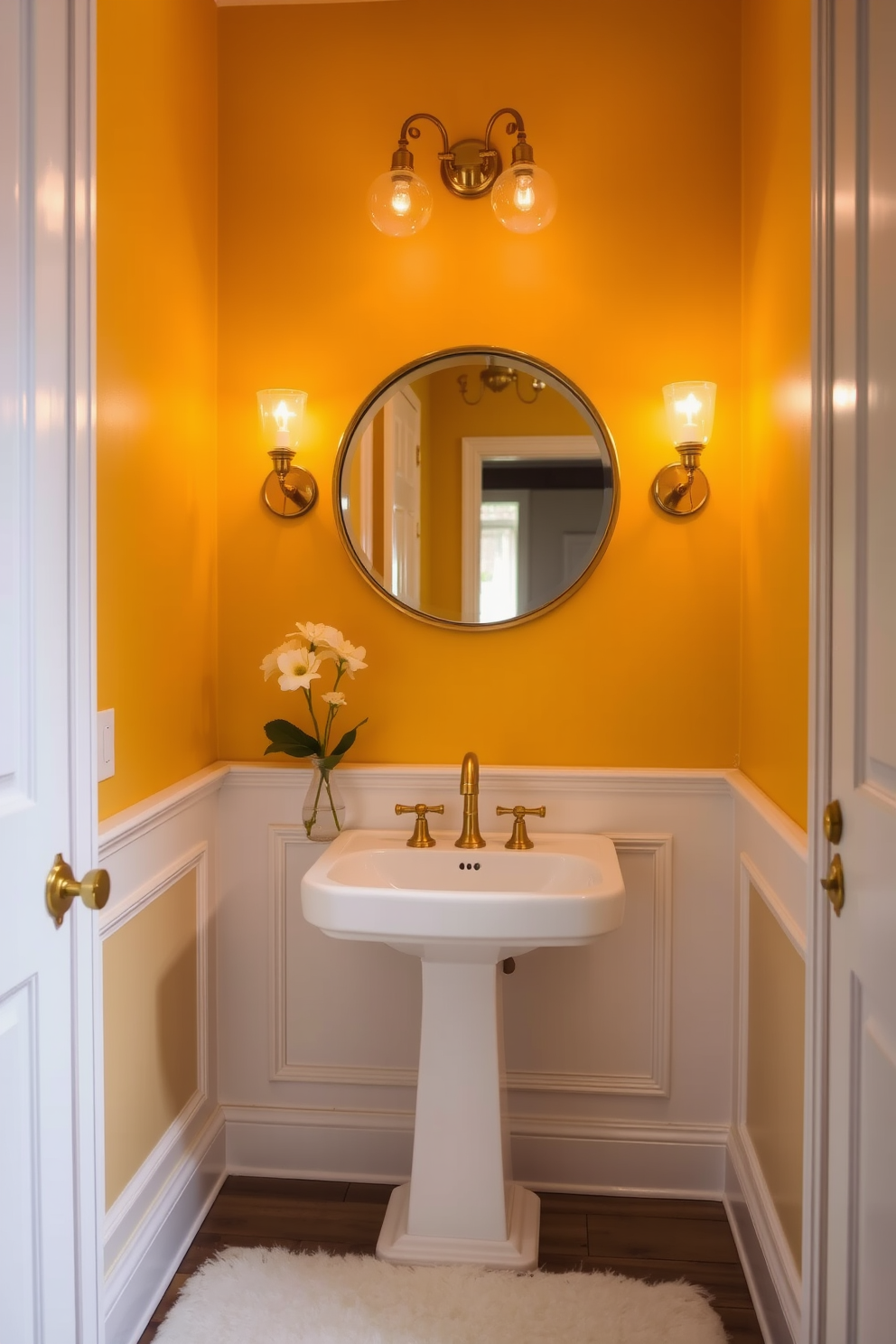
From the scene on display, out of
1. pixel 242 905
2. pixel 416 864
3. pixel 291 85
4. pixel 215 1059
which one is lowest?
pixel 215 1059

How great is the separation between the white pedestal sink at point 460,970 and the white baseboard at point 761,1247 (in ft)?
1.37

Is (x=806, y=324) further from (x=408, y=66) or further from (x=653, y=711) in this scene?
(x=408, y=66)

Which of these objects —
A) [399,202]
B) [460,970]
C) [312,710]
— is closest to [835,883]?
[460,970]

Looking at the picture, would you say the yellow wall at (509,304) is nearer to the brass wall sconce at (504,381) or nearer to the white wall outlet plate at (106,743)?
the brass wall sconce at (504,381)

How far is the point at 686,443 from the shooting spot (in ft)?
7.29

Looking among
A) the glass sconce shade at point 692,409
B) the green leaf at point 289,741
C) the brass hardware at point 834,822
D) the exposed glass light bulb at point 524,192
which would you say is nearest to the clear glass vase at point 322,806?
the green leaf at point 289,741

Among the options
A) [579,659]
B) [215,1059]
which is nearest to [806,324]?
[579,659]

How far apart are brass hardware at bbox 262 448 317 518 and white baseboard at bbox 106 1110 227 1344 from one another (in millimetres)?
1397

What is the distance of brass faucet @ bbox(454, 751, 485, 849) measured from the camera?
7.18ft

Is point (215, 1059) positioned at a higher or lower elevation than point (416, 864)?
lower

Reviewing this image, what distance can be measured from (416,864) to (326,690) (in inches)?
18.9

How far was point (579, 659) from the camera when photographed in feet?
7.78

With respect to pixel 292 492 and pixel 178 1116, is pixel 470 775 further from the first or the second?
pixel 178 1116

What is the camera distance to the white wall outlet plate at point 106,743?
1.74 meters
